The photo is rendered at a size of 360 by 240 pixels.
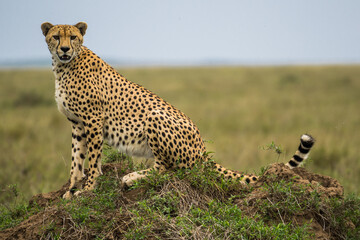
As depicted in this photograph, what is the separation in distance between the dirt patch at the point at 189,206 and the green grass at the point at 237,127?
0.57m

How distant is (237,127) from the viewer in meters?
12.3

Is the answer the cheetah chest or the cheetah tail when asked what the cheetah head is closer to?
the cheetah chest

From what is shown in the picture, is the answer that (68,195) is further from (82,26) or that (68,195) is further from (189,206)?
(82,26)

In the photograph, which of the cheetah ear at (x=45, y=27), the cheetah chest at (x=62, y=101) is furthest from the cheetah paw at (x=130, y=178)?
the cheetah ear at (x=45, y=27)

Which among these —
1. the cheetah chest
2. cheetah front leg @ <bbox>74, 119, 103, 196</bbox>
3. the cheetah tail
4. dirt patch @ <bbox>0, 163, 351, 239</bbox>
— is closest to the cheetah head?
the cheetah chest

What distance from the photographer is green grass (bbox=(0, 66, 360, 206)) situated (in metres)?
7.33

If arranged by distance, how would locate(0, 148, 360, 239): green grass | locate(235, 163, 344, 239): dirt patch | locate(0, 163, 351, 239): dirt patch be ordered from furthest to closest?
1. locate(235, 163, 344, 239): dirt patch
2. locate(0, 163, 351, 239): dirt patch
3. locate(0, 148, 360, 239): green grass

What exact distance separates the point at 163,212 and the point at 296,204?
105 centimetres

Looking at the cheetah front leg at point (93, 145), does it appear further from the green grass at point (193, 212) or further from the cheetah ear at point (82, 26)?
the cheetah ear at point (82, 26)

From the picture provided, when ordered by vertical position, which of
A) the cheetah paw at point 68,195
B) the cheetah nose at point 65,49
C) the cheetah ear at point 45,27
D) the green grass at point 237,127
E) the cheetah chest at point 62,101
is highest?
the cheetah ear at point 45,27

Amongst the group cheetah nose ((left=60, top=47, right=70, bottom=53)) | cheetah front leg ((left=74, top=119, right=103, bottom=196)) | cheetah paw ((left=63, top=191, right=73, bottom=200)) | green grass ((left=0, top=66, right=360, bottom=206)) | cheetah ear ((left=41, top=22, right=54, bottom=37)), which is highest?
cheetah ear ((left=41, top=22, right=54, bottom=37))

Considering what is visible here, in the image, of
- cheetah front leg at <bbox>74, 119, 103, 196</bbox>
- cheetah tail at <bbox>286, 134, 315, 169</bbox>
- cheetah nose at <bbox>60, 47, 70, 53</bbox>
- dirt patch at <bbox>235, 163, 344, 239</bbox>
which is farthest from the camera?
cheetah front leg at <bbox>74, 119, 103, 196</bbox>

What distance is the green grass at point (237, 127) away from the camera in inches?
289

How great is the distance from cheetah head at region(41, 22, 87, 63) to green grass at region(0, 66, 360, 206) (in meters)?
0.80
